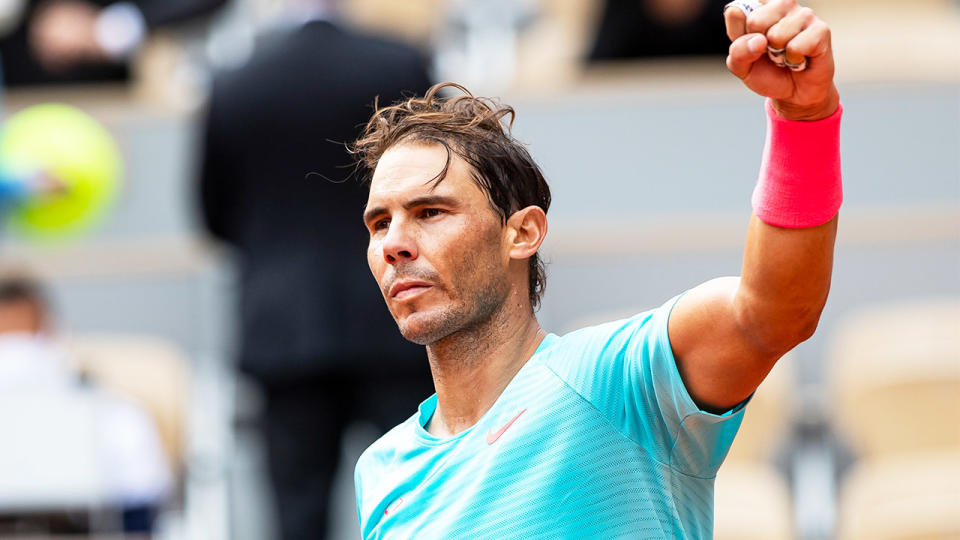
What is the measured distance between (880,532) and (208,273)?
3.08m

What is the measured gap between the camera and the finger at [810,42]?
168 centimetres

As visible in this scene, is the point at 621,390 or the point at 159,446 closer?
the point at 621,390

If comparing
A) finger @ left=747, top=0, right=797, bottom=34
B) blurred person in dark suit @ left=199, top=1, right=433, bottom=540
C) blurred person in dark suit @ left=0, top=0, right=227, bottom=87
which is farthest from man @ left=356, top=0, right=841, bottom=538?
blurred person in dark suit @ left=0, top=0, right=227, bottom=87

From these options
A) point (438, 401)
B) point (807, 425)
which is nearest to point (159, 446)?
point (807, 425)

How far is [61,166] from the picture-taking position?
596 cm

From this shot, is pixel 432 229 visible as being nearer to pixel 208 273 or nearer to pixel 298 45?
pixel 298 45

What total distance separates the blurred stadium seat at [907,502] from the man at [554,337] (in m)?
3.04

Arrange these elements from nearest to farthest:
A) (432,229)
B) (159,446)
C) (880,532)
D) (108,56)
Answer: (432,229)
(880,532)
(159,446)
(108,56)

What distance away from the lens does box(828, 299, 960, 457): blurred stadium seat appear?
5320 mm

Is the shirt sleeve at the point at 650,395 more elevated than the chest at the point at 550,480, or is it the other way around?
the shirt sleeve at the point at 650,395

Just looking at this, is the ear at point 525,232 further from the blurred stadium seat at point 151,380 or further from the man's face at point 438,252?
the blurred stadium seat at point 151,380

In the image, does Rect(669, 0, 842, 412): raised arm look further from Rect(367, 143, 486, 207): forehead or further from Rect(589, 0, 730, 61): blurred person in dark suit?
Rect(589, 0, 730, 61): blurred person in dark suit

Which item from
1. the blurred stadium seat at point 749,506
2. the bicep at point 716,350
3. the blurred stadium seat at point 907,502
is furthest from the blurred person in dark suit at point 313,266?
the bicep at point 716,350

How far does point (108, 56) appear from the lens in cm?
735
